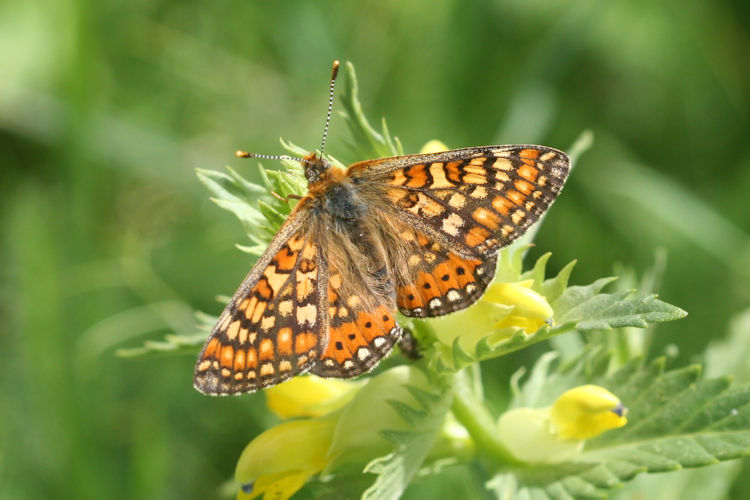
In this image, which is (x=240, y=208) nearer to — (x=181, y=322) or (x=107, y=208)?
(x=181, y=322)

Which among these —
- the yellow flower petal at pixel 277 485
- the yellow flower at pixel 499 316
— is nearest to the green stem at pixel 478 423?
the yellow flower at pixel 499 316

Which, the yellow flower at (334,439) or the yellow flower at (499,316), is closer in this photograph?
the yellow flower at (499,316)

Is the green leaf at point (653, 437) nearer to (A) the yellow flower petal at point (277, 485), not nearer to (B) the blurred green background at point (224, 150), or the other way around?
(A) the yellow flower petal at point (277, 485)

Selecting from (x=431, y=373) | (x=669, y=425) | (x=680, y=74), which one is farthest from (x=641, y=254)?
(x=431, y=373)

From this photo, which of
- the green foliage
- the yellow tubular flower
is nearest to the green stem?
the green foliage

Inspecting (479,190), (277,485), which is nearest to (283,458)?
(277,485)

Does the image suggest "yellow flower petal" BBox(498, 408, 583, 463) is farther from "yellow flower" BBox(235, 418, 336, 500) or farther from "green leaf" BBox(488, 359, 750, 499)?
"yellow flower" BBox(235, 418, 336, 500)
